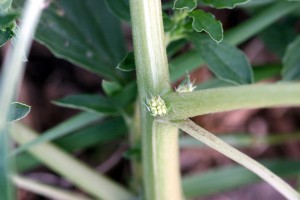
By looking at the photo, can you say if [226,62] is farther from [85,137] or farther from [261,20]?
[85,137]

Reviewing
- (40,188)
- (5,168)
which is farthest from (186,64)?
(5,168)

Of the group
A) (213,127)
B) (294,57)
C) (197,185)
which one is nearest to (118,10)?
(294,57)

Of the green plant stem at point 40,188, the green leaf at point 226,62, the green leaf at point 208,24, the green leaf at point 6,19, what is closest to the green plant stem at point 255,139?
the green plant stem at point 40,188

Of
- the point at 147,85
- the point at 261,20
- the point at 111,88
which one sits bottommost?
the point at 147,85

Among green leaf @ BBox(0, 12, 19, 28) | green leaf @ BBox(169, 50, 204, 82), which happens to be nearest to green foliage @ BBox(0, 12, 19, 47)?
green leaf @ BBox(0, 12, 19, 28)

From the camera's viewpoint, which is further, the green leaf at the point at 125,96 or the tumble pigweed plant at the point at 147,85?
the green leaf at the point at 125,96

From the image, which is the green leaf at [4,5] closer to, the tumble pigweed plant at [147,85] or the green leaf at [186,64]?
the tumble pigweed plant at [147,85]

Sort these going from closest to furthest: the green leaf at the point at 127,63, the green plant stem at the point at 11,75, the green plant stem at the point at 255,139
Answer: the green plant stem at the point at 11,75 < the green leaf at the point at 127,63 < the green plant stem at the point at 255,139
